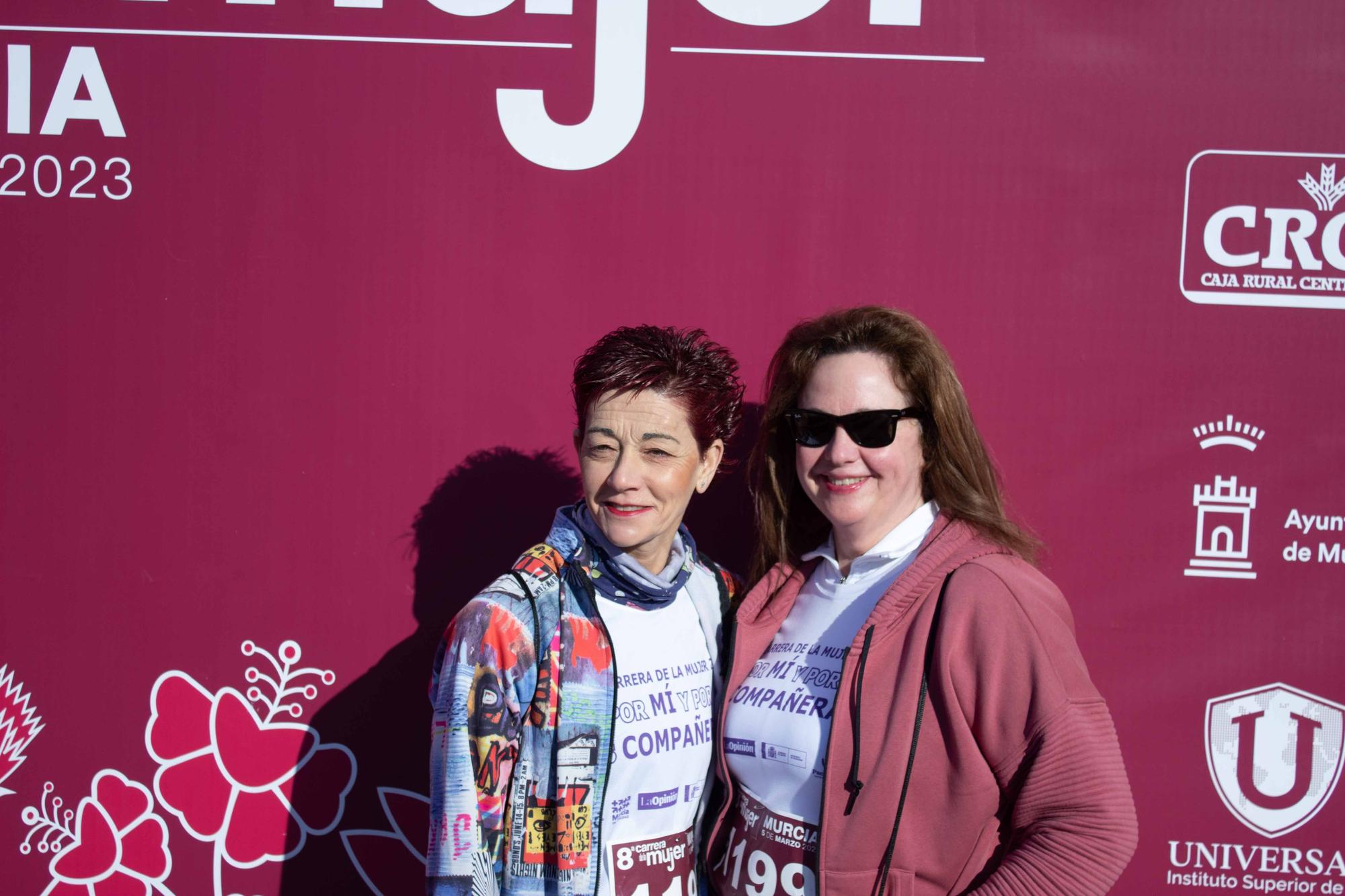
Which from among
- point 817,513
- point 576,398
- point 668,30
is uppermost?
point 668,30

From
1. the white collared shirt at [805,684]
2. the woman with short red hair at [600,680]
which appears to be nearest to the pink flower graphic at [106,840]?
the woman with short red hair at [600,680]

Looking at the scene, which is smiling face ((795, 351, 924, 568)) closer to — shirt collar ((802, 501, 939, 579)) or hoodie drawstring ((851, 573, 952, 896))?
shirt collar ((802, 501, 939, 579))

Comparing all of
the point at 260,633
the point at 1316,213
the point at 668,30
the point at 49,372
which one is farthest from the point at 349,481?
the point at 1316,213

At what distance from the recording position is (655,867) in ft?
5.58

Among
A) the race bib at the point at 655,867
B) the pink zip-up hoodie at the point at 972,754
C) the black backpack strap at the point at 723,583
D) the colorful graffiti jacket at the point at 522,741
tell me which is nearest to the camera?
the pink zip-up hoodie at the point at 972,754

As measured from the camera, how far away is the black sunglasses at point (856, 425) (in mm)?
1718

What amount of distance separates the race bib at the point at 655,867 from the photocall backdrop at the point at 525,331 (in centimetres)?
77

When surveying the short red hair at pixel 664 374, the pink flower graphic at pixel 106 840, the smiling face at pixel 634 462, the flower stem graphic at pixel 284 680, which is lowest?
the pink flower graphic at pixel 106 840

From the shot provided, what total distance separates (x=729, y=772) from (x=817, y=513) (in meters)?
0.57

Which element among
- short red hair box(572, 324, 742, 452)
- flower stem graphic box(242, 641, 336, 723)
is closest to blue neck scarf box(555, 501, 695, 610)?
short red hair box(572, 324, 742, 452)

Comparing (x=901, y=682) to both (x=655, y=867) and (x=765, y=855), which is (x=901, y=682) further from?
(x=655, y=867)

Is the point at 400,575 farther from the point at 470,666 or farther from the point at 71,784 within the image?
the point at 71,784

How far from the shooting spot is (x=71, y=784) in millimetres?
2324

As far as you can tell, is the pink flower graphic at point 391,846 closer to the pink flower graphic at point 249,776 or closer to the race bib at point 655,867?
the pink flower graphic at point 249,776
